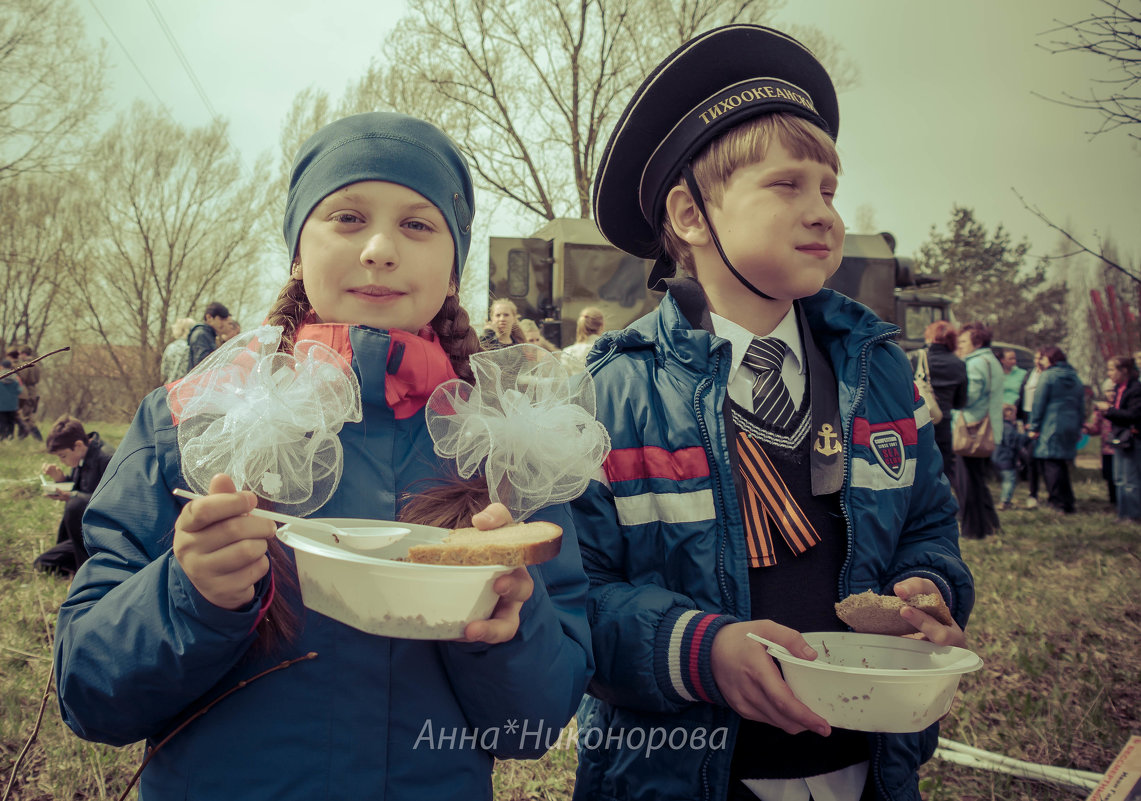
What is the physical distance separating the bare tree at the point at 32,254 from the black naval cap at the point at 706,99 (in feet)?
73.9

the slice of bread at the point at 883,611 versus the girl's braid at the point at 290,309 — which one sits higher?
the girl's braid at the point at 290,309

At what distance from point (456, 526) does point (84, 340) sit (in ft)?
81.9

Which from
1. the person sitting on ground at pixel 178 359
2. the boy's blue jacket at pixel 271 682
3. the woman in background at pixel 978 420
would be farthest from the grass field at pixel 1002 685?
the person sitting on ground at pixel 178 359

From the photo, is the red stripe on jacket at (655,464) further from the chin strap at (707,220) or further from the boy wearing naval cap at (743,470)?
the chin strap at (707,220)

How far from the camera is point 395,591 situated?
91 cm

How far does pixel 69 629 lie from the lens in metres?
1.06

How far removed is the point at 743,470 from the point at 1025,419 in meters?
11.9

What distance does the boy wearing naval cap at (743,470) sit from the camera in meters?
1.35

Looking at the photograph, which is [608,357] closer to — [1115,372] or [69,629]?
[69,629]

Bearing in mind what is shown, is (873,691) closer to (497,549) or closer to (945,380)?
(497,549)

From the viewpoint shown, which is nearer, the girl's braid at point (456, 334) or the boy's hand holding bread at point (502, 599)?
the boy's hand holding bread at point (502, 599)

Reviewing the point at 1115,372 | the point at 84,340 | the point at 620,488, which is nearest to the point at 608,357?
the point at 620,488

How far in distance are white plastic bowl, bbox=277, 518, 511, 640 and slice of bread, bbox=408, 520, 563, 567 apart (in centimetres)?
2

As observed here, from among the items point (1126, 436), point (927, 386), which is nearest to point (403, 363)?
point (927, 386)
